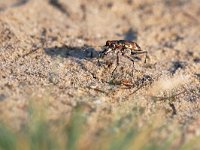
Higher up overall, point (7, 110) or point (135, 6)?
point (135, 6)

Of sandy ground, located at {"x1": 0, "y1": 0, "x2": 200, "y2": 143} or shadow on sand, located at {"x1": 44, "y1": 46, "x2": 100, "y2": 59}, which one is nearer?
sandy ground, located at {"x1": 0, "y1": 0, "x2": 200, "y2": 143}

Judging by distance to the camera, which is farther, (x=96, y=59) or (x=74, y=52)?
(x=74, y=52)

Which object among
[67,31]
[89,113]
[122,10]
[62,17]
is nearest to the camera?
[89,113]

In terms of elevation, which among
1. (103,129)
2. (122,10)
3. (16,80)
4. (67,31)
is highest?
(122,10)

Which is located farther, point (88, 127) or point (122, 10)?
point (122, 10)

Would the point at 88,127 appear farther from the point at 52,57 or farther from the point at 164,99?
the point at 52,57

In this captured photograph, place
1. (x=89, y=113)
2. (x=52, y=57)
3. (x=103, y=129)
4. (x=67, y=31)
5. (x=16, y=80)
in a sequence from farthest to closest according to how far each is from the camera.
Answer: (x=67, y=31), (x=52, y=57), (x=16, y=80), (x=89, y=113), (x=103, y=129)

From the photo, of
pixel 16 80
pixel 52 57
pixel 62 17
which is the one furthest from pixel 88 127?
pixel 62 17

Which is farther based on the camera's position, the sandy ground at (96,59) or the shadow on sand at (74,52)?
the shadow on sand at (74,52)
